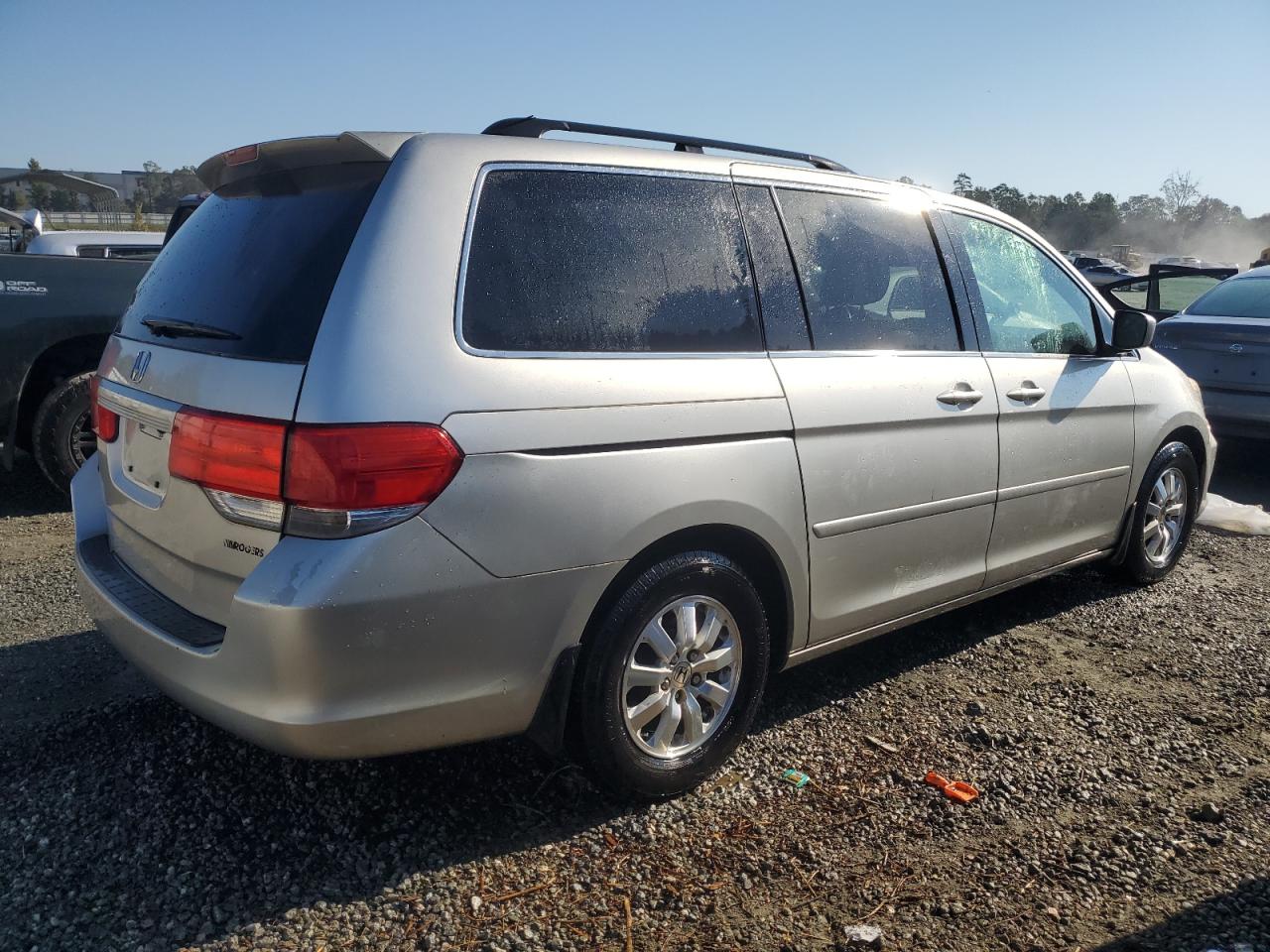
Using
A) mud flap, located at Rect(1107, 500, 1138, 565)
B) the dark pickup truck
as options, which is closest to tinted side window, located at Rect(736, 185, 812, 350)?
mud flap, located at Rect(1107, 500, 1138, 565)

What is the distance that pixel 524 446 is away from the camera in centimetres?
235

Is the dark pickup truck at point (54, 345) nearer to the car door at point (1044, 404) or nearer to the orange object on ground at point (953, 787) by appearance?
the car door at point (1044, 404)

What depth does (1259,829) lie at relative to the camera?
9.18 ft

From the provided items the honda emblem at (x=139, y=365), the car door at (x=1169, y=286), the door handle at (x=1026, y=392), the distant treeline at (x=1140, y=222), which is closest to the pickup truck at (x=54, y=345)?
the honda emblem at (x=139, y=365)

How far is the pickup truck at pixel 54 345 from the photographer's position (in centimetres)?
551

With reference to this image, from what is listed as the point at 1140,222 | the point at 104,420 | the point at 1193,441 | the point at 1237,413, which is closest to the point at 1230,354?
the point at 1237,413

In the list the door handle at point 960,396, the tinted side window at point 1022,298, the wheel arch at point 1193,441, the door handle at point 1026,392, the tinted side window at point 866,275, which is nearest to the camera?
the tinted side window at point 866,275

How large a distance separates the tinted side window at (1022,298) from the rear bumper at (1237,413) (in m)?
3.53

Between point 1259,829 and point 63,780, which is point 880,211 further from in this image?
point 63,780

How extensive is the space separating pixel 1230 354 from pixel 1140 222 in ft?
281

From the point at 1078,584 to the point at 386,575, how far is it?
4.03 m

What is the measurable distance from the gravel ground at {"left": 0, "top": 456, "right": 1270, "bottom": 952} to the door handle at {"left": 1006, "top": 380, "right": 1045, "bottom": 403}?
1097 mm

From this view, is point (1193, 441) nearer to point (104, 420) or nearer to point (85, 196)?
point (104, 420)

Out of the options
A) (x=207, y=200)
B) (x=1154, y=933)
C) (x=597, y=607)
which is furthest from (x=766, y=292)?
(x=1154, y=933)
